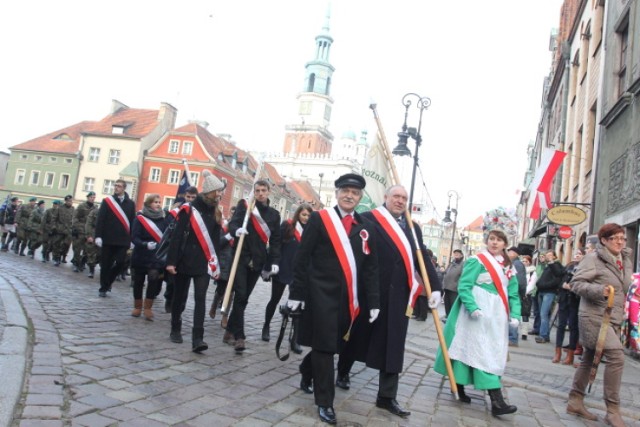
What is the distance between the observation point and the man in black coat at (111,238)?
976 centimetres

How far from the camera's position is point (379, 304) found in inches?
200

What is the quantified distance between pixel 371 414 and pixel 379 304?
914mm

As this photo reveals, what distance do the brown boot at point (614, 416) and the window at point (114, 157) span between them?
196 feet

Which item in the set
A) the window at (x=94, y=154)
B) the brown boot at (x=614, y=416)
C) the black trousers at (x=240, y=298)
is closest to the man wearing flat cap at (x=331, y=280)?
the black trousers at (x=240, y=298)

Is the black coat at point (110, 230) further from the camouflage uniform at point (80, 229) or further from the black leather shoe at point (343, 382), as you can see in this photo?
the black leather shoe at point (343, 382)

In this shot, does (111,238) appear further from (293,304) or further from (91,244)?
(293,304)

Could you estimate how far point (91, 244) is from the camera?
42.3 ft

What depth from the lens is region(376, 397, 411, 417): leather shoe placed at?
16.2ft

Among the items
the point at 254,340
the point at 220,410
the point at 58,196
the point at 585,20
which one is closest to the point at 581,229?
the point at 585,20

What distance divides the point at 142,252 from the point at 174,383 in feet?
13.1

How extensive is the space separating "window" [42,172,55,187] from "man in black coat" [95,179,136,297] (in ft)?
184

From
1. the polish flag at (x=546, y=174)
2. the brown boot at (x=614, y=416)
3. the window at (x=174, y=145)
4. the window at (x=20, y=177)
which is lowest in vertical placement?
the brown boot at (x=614, y=416)

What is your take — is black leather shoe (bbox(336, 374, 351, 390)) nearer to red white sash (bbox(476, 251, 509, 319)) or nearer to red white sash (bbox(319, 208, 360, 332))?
red white sash (bbox(319, 208, 360, 332))

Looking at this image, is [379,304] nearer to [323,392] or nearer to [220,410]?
[323,392]
